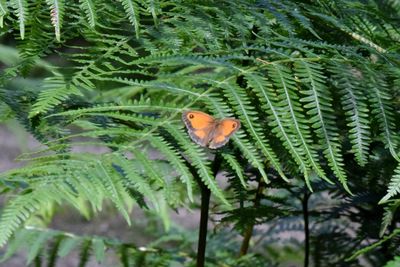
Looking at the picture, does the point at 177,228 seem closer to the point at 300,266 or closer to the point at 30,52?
the point at 300,266

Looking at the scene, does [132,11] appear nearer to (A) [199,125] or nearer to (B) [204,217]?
(A) [199,125]

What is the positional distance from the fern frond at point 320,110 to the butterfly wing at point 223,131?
0.12 m

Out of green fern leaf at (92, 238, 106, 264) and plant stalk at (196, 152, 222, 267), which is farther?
green fern leaf at (92, 238, 106, 264)

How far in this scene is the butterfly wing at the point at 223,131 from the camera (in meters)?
0.84

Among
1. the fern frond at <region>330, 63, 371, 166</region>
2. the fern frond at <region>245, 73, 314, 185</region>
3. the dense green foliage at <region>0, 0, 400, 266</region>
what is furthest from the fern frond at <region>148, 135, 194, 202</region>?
the fern frond at <region>330, 63, 371, 166</region>

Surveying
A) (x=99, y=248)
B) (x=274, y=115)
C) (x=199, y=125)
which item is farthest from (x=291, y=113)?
(x=99, y=248)

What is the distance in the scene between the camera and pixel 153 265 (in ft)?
4.45

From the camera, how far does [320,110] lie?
0.93 meters

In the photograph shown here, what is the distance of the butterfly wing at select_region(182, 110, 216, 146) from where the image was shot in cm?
85

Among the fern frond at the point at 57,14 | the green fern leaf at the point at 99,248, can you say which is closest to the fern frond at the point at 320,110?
the fern frond at the point at 57,14

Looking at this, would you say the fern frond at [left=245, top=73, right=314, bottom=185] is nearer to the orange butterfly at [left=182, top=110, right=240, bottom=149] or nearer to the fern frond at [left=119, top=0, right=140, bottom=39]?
the orange butterfly at [left=182, top=110, right=240, bottom=149]

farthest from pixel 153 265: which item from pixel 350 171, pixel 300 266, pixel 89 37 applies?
pixel 300 266

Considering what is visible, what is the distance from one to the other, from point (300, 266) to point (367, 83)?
1.54 meters

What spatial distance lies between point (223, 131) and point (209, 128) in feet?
0.06
